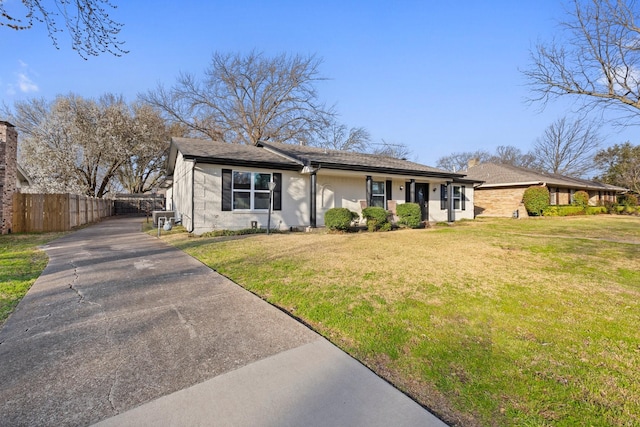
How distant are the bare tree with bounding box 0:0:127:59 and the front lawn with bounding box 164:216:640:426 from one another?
431cm

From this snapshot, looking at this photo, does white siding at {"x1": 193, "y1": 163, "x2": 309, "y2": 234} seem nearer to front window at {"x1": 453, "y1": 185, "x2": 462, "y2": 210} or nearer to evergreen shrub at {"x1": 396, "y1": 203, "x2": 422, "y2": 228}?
evergreen shrub at {"x1": 396, "y1": 203, "x2": 422, "y2": 228}

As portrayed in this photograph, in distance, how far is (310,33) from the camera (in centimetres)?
1402

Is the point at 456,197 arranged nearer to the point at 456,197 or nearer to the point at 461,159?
the point at 456,197

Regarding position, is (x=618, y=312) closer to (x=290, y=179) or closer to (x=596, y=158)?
(x=290, y=179)

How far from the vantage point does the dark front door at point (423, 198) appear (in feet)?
53.0

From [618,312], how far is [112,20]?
8223 mm

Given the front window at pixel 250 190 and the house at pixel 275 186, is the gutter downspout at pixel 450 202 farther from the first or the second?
the front window at pixel 250 190

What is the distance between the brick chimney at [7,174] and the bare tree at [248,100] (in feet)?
52.6

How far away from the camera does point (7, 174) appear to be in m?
11.0

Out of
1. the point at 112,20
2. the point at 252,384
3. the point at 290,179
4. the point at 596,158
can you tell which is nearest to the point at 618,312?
the point at 252,384

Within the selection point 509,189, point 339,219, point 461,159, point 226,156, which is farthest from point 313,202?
point 461,159

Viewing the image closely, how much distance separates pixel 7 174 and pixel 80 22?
33.8 feet

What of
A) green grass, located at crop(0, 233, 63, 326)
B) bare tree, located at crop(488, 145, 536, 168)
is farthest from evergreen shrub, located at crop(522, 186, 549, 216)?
bare tree, located at crop(488, 145, 536, 168)

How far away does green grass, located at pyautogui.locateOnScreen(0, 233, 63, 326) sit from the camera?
3.94m
